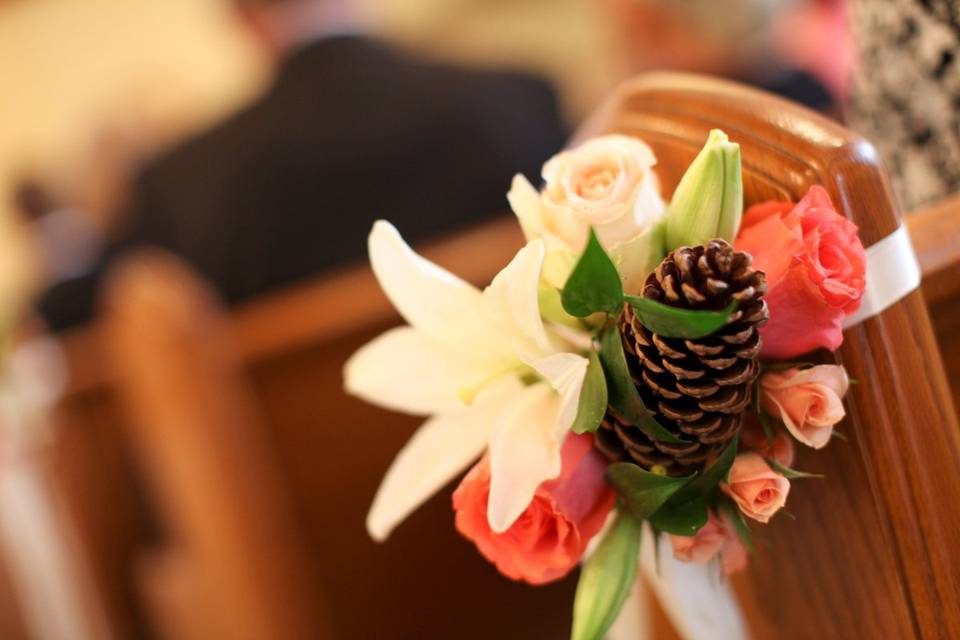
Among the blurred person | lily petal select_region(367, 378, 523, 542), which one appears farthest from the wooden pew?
the blurred person

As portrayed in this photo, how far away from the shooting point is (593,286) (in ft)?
1.52

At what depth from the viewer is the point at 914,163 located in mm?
795

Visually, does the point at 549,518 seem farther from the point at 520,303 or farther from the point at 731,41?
the point at 731,41

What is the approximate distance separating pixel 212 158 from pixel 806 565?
1648 millimetres

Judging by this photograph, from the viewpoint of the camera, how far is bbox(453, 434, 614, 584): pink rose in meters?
0.50

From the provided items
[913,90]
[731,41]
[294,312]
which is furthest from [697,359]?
[731,41]

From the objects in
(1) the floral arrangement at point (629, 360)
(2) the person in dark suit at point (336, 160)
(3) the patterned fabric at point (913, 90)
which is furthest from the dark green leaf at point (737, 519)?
(2) the person in dark suit at point (336, 160)

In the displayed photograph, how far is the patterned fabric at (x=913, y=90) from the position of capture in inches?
28.9

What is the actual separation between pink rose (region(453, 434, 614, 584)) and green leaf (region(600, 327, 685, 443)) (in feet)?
0.16

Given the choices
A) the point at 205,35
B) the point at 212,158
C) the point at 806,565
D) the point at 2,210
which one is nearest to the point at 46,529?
the point at 212,158

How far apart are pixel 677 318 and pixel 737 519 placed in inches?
6.3

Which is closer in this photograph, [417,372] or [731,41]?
[417,372]

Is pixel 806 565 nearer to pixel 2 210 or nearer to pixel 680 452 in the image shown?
pixel 680 452

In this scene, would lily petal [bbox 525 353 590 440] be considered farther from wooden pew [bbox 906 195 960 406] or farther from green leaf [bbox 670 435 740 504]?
wooden pew [bbox 906 195 960 406]
